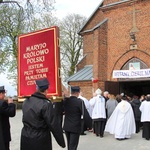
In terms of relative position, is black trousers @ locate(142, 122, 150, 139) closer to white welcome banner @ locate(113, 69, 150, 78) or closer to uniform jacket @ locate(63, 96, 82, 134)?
white welcome banner @ locate(113, 69, 150, 78)

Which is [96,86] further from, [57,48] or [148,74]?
[57,48]

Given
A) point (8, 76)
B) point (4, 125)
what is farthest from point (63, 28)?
point (4, 125)

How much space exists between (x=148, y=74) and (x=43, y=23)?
1982cm

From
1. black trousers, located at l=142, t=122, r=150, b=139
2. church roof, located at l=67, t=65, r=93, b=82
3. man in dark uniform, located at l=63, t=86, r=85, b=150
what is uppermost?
church roof, located at l=67, t=65, r=93, b=82

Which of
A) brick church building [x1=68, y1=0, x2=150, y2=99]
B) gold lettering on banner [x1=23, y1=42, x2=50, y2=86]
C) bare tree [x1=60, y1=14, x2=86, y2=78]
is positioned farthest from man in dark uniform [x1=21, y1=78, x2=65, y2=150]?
bare tree [x1=60, y1=14, x2=86, y2=78]

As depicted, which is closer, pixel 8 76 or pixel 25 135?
pixel 25 135

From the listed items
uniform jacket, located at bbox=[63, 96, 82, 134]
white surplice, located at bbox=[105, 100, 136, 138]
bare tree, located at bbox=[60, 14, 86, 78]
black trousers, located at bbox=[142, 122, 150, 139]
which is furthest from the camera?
bare tree, located at bbox=[60, 14, 86, 78]

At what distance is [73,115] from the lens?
21.2 feet

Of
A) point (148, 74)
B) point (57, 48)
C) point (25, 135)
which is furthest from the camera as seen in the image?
point (148, 74)

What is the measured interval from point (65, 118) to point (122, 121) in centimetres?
495

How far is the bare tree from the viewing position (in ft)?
126

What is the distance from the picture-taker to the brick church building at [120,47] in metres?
16.1

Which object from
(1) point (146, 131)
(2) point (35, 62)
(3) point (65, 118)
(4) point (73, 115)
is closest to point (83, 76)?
(1) point (146, 131)

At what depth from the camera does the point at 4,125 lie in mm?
5531
